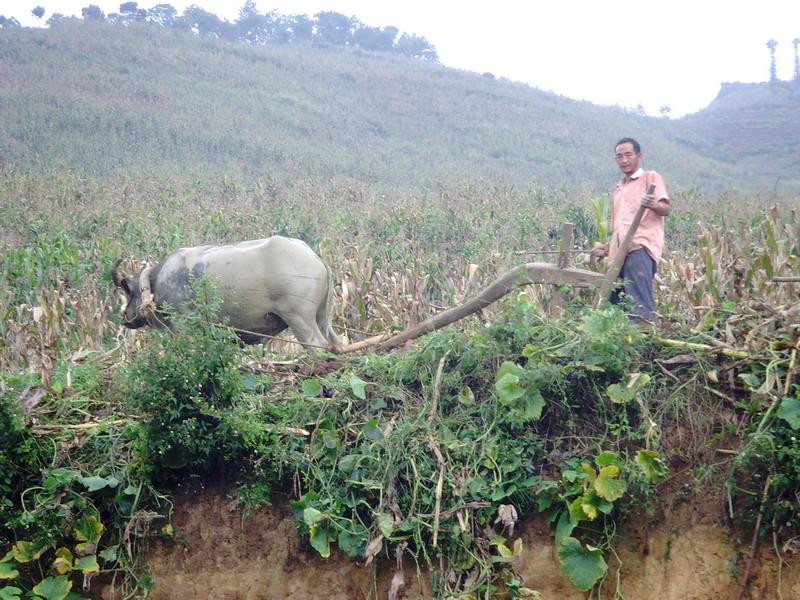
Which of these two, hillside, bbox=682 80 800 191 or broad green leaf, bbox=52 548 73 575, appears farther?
hillside, bbox=682 80 800 191

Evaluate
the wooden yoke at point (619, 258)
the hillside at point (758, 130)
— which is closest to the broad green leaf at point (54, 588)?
the wooden yoke at point (619, 258)

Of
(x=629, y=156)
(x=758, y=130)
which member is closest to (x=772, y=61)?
(x=758, y=130)

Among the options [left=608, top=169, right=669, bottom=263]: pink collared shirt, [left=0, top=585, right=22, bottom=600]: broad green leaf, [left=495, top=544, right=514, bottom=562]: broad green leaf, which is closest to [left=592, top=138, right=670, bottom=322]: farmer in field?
[left=608, top=169, right=669, bottom=263]: pink collared shirt

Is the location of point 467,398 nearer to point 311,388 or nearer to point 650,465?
point 311,388

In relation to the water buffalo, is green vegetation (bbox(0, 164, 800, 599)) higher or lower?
lower

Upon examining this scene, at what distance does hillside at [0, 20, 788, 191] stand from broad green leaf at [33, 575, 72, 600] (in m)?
17.5

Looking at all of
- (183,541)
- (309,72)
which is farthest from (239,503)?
(309,72)

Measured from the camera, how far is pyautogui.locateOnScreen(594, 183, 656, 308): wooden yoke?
568 centimetres

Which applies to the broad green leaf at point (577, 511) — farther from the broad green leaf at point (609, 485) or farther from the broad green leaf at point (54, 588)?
the broad green leaf at point (54, 588)

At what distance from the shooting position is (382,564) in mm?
5125

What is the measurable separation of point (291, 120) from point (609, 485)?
33213mm

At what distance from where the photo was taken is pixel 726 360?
525 centimetres

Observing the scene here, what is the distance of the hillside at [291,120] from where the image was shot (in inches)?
1115

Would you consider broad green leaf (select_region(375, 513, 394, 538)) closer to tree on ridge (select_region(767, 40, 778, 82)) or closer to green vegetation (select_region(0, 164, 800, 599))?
green vegetation (select_region(0, 164, 800, 599))
